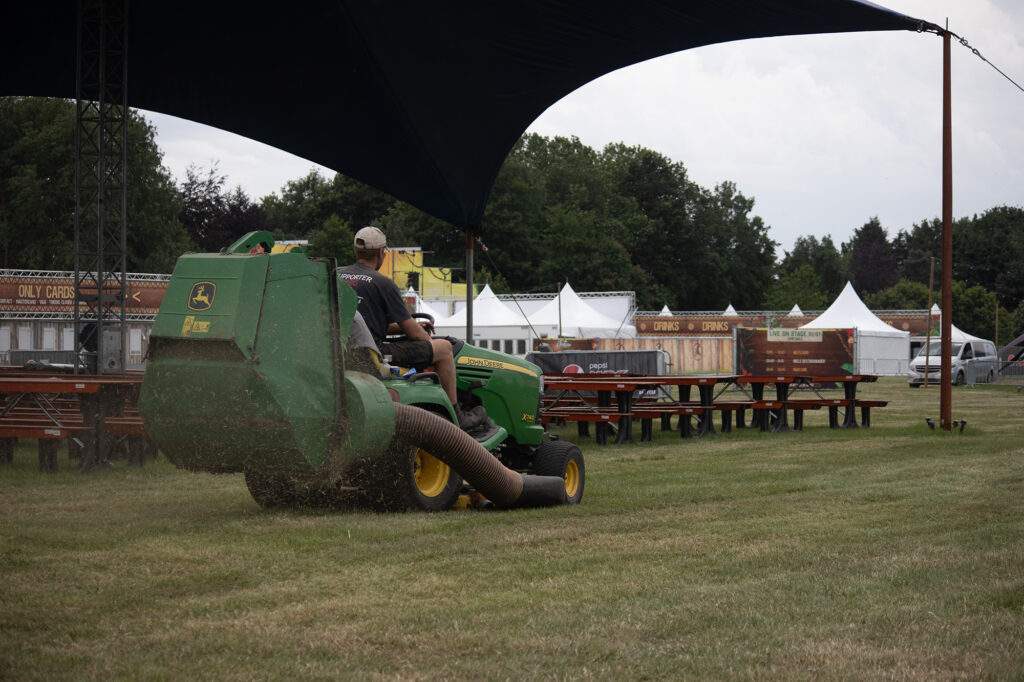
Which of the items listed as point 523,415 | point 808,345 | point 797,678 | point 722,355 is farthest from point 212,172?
point 797,678

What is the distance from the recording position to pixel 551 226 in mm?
89188

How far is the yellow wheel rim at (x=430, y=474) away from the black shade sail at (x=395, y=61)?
7.48m

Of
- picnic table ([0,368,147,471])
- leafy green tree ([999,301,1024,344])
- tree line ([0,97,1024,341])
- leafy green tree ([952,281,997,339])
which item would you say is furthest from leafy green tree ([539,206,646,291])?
picnic table ([0,368,147,471])

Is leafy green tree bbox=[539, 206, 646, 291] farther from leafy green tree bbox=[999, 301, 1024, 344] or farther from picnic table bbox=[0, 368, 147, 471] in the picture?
picnic table bbox=[0, 368, 147, 471]

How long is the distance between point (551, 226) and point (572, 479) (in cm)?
8025

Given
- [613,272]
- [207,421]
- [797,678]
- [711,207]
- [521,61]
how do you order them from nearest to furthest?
[797,678] → [207,421] → [521,61] → [613,272] → [711,207]

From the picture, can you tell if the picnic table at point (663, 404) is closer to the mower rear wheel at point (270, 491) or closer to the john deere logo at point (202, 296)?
the mower rear wheel at point (270, 491)

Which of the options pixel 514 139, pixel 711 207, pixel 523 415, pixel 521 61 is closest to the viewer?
pixel 523 415

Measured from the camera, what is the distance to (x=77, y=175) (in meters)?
17.9

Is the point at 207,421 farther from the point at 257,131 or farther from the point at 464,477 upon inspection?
the point at 257,131

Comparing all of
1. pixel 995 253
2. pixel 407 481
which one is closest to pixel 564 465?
pixel 407 481

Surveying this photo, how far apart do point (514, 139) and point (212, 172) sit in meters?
45.3

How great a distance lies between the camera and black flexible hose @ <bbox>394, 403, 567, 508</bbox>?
Answer: 25.8 feet

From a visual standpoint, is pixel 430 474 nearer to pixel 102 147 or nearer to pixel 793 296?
pixel 102 147
